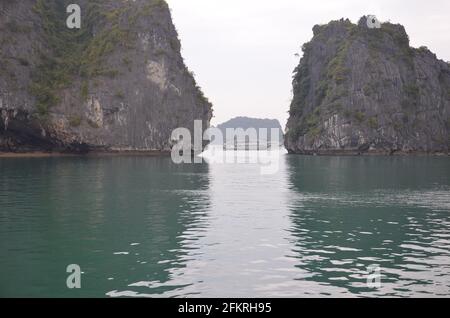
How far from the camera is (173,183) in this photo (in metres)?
57.7

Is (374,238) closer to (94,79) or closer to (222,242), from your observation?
(222,242)

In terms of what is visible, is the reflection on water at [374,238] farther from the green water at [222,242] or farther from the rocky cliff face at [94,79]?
the rocky cliff face at [94,79]

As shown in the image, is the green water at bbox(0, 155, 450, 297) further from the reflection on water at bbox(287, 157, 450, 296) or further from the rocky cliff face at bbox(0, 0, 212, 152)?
the rocky cliff face at bbox(0, 0, 212, 152)

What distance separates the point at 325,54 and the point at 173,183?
144m

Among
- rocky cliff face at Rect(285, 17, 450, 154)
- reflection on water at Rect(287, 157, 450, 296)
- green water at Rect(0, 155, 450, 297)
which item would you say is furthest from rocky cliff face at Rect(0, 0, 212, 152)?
reflection on water at Rect(287, 157, 450, 296)

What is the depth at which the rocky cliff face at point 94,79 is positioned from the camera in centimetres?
12888

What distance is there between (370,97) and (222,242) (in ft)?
492

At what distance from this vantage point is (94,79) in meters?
143

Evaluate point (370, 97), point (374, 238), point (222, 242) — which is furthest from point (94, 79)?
point (374, 238)

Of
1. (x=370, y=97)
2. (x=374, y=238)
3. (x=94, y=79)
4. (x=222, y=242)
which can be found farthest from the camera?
(x=370, y=97)

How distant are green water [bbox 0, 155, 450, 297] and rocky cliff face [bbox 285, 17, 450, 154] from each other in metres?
116

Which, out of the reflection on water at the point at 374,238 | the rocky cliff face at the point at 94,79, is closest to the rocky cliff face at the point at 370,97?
the rocky cliff face at the point at 94,79

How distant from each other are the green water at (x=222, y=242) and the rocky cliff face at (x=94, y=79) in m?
86.6
